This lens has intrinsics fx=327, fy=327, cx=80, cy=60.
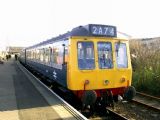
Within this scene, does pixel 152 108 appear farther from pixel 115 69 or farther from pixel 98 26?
pixel 98 26

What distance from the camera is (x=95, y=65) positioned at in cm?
1134

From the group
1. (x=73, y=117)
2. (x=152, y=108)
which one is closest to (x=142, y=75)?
(x=152, y=108)

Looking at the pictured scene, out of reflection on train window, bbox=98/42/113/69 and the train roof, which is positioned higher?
the train roof

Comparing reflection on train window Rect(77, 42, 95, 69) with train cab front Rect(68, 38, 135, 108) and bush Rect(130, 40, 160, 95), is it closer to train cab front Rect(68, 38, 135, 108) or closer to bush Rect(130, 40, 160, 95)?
train cab front Rect(68, 38, 135, 108)

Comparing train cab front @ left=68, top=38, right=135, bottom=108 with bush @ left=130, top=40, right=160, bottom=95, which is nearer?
train cab front @ left=68, top=38, right=135, bottom=108

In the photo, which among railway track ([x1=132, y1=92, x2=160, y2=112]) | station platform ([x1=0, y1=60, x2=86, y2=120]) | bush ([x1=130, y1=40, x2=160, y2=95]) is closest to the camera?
station platform ([x1=0, y1=60, x2=86, y2=120])

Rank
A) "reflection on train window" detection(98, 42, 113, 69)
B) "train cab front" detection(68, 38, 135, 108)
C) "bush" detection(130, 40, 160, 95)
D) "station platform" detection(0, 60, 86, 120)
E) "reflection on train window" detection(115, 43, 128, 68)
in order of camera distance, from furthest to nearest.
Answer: "bush" detection(130, 40, 160, 95), "reflection on train window" detection(115, 43, 128, 68), "reflection on train window" detection(98, 42, 113, 69), "train cab front" detection(68, 38, 135, 108), "station platform" detection(0, 60, 86, 120)

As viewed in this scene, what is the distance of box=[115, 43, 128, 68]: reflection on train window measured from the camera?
38.8 ft

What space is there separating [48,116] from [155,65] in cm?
1128

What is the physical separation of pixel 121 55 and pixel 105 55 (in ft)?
2.24

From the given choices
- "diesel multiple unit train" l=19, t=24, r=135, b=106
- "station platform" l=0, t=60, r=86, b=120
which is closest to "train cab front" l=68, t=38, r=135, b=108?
"diesel multiple unit train" l=19, t=24, r=135, b=106

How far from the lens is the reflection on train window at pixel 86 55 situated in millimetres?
11172

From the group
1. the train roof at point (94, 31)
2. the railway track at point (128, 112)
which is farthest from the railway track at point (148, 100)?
the train roof at point (94, 31)

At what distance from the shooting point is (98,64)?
1141 cm
